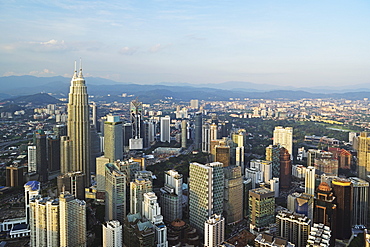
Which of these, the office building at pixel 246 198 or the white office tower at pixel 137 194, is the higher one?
the white office tower at pixel 137 194

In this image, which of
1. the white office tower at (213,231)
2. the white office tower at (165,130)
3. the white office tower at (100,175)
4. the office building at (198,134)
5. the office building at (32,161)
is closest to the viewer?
the white office tower at (213,231)

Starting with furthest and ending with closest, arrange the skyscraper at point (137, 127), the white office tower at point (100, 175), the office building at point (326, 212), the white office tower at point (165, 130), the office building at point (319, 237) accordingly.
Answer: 1. the white office tower at point (165, 130)
2. the skyscraper at point (137, 127)
3. the white office tower at point (100, 175)
4. the office building at point (326, 212)
5. the office building at point (319, 237)

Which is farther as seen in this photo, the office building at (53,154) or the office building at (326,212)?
the office building at (53,154)

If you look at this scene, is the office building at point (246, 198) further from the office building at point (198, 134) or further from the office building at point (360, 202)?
the office building at point (198, 134)

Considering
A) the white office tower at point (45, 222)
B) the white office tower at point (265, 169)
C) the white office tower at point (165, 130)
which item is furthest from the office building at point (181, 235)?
the white office tower at point (165, 130)

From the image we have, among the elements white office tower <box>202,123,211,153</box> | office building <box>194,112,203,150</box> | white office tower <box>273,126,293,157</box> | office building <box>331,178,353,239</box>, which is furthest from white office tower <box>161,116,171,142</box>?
office building <box>331,178,353,239</box>

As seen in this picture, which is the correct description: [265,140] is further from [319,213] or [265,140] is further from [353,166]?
[319,213]

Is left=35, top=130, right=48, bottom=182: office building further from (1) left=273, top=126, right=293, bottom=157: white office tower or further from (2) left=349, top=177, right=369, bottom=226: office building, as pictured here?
(1) left=273, top=126, right=293, bottom=157: white office tower

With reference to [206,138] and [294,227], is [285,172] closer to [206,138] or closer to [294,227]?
[294,227]
